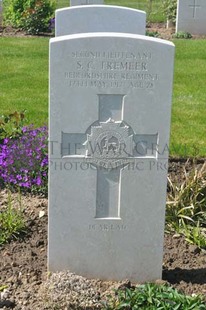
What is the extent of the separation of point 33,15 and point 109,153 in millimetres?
9933

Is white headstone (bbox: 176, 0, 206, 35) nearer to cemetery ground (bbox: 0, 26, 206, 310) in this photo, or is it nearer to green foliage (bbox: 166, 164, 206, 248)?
cemetery ground (bbox: 0, 26, 206, 310)

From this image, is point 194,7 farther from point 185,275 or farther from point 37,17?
point 185,275

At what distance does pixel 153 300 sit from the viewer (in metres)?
3.76

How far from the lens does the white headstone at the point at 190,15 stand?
13828 millimetres

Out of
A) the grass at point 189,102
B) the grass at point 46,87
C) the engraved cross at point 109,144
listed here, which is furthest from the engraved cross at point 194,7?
the engraved cross at point 109,144

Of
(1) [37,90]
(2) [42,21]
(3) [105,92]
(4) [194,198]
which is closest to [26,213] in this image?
→ (4) [194,198]

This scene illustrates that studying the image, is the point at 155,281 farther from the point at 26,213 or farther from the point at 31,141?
the point at 31,141

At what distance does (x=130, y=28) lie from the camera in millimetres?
5762

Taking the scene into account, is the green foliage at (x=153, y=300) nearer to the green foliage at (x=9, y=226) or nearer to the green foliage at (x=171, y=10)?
the green foliage at (x=9, y=226)

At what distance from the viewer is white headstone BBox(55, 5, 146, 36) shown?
5762mm

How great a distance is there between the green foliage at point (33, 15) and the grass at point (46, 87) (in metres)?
0.84

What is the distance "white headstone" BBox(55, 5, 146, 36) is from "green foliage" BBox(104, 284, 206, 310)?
2.66 m

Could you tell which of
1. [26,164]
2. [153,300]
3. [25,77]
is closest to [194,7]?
[25,77]

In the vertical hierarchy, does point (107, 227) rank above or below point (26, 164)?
below
